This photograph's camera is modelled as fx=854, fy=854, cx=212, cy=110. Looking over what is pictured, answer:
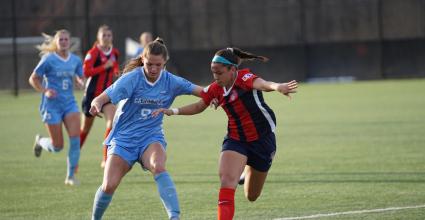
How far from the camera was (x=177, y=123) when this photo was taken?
19047 mm

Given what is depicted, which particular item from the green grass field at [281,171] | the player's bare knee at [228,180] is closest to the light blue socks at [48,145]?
the green grass field at [281,171]

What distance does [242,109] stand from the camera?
7230 millimetres

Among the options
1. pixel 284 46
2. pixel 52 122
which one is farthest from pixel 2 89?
pixel 52 122

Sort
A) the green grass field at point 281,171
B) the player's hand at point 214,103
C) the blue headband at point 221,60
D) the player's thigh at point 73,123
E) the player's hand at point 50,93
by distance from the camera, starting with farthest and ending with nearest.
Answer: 1. the player's thigh at point 73,123
2. the player's hand at point 50,93
3. the green grass field at point 281,171
4. the player's hand at point 214,103
5. the blue headband at point 221,60

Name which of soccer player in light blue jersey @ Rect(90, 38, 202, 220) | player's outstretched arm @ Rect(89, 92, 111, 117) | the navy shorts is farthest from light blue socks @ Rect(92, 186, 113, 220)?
the navy shorts

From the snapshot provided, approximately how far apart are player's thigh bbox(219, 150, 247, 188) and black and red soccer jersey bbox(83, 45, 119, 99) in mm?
5152

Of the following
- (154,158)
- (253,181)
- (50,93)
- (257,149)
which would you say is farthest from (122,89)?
(50,93)

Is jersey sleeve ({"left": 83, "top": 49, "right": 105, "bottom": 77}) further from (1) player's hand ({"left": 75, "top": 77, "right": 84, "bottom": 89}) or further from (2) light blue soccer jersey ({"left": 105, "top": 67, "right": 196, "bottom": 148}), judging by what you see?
(2) light blue soccer jersey ({"left": 105, "top": 67, "right": 196, "bottom": 148})

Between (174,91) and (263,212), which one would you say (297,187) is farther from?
(174,91)

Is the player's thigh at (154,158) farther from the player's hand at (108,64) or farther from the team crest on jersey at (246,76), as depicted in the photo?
the player's hand at (108,64)

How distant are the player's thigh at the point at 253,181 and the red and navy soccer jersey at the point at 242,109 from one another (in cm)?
45

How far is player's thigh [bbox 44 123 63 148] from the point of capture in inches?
435

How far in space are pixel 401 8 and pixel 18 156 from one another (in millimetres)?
21832

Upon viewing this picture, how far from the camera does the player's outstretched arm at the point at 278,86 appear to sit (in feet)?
21.3
